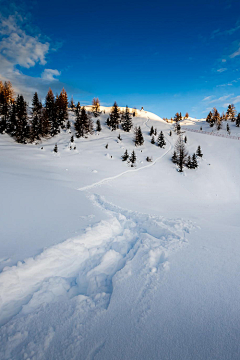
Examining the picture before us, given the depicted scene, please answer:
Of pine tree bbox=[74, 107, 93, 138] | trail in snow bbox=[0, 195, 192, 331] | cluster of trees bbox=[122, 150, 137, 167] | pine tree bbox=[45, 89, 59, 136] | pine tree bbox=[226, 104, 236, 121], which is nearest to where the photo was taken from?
trail in snow bbox=[0, 195, 192, 331]

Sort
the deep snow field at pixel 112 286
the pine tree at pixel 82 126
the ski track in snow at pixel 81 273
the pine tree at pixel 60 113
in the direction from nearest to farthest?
1. the deep snow field at pixel 112 286
2. the ski track in snow at pixel 81 273
3. the pine tree at pixel 82 126
4. the pine tree at pixel 60 113

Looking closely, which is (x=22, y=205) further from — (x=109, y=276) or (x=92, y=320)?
(x=92, y=320)

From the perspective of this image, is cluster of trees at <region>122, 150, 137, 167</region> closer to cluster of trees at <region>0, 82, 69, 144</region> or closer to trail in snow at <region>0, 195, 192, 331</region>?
cluster of trees at <region>0, 82, 69, 144</region>

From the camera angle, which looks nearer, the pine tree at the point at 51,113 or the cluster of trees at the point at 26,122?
the cluster of trees at the point at 26,122

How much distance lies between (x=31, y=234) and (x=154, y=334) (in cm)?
349

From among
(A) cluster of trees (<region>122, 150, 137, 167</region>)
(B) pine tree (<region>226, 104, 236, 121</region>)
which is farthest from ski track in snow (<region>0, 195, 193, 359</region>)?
(B) pine tree (<region>226, 104, 236, 121</region>)

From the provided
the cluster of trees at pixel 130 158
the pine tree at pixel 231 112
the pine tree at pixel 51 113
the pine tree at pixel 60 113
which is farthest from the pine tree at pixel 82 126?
the pine tree at pixel 231 112

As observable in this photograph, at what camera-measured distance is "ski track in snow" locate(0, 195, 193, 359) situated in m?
2.22

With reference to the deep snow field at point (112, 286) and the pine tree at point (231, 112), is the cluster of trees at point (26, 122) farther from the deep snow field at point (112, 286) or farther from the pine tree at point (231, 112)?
the pine tree at point (231, 112)

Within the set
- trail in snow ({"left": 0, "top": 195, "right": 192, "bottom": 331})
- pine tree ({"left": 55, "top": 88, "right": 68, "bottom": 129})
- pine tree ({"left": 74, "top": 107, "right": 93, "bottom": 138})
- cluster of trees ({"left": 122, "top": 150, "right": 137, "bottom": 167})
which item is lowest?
trail in snow ({"left": 0, "top": 195, "right": 192, "bottom": 331})

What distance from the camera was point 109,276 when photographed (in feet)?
10.5

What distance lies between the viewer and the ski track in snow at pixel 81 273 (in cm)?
222

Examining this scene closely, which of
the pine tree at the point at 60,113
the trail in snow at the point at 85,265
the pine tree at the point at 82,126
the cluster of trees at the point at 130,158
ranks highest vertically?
the pine tree at the point at 60,113

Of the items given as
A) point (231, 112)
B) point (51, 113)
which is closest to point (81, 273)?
point (51, 113)
